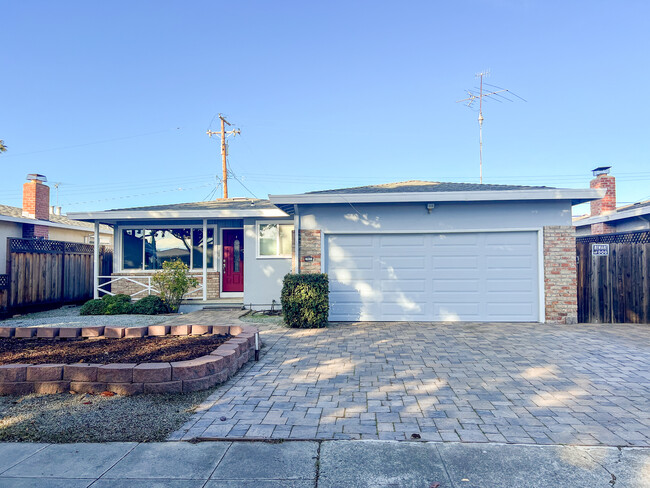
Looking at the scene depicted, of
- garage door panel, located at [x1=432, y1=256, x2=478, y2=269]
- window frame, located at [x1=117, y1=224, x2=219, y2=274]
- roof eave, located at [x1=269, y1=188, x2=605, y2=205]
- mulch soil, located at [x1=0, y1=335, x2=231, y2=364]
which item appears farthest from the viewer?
window frame, located at [x1=117, y1=224, x2=219, y2=274]

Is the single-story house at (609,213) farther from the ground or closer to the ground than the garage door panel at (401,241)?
farther from the ground

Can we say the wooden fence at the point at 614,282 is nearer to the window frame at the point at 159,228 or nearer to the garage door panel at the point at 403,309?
the garage door panel at the point at 403,309

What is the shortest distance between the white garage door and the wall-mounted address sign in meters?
1.36

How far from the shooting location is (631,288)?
9109 mm

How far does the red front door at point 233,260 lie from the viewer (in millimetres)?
12406

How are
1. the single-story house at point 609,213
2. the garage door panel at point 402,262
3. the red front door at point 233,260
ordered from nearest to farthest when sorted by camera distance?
the garage door panel at point 402,262 → the red front door at point 233,260 → the single-story house at point 609,213

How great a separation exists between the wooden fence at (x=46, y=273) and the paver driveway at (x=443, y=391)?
26.6 ft

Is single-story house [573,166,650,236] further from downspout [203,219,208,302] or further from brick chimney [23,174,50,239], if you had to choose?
brick chimney [23,174,50,239]

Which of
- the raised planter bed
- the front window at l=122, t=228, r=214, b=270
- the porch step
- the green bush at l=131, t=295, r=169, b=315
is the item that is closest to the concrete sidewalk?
the raised planter bed

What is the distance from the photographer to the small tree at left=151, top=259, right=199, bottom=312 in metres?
10.8

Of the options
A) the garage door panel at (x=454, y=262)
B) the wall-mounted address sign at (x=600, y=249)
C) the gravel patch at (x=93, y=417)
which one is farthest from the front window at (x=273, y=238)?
the wall-mounted address sign at (x=600, y=249)

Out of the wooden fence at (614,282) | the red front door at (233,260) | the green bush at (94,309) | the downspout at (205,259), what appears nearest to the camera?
the wooden fence at (614,282)

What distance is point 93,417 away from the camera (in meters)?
3.81

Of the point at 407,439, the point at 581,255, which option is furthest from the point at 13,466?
the point at 581,255
